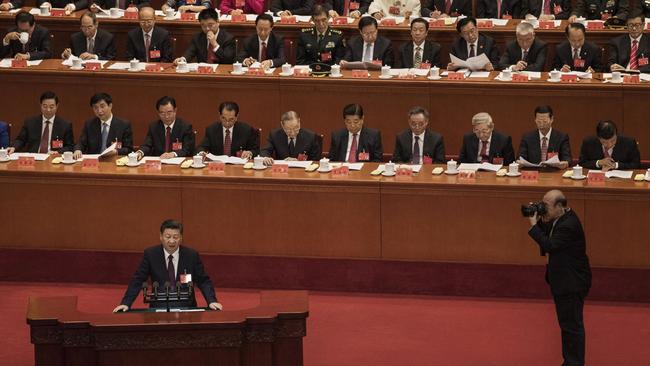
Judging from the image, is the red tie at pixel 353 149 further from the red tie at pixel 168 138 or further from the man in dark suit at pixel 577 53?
the man in dark suit at pixel 577 53

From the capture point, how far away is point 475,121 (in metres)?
10.3

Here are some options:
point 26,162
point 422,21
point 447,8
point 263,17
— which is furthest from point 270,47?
point 26,162

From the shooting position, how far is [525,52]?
468 inches

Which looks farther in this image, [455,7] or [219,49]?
[455,7]

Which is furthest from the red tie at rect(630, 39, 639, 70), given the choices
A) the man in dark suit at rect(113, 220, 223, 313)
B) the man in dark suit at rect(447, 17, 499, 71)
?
the man in dark suit at rect(113, 220, 223, 313)

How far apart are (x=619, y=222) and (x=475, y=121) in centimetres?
172

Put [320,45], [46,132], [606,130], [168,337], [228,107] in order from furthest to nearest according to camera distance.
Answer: [320,45] < [46,132] < [228,107] < [606,130] < [168,337]

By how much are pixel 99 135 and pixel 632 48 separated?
490cm

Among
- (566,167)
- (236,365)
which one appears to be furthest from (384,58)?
(236,365)

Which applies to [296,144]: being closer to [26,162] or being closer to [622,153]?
[26,162]

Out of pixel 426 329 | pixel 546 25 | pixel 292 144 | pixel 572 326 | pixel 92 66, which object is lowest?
pixel 426 329

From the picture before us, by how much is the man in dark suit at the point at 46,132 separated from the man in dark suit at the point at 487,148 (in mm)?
3348

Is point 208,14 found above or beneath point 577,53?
above

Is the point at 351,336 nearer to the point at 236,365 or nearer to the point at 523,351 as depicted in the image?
the point at 523,351
